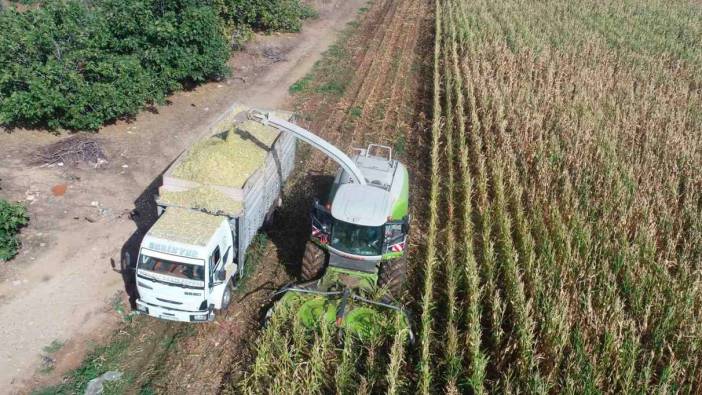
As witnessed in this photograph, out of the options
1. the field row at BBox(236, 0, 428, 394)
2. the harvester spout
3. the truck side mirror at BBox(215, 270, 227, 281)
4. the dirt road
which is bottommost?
the dirt road

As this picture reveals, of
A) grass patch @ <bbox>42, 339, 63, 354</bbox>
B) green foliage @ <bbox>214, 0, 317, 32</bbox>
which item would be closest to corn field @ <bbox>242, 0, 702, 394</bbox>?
grass patch @ <bbox>42, 339, 63, 354</bbox>

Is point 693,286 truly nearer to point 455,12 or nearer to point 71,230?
point 71,230

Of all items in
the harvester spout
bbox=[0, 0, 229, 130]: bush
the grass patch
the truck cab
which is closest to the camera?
the truck cab

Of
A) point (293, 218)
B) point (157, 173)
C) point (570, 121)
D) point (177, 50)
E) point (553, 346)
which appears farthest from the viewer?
point (177, 50)

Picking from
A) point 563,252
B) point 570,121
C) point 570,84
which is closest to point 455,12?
point 570,84

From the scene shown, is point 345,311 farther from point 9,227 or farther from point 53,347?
point 9,227

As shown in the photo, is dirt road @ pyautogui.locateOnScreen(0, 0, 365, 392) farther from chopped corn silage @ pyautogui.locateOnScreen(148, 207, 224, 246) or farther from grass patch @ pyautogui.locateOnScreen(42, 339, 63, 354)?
chopped corn silage @ pyautogui.locateOnScreen(148, 207, 224, 246)

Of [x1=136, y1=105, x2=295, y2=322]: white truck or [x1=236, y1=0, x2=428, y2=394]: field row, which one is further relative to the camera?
[x1=136, y1=105, x2=295, y2=322]: white truck
